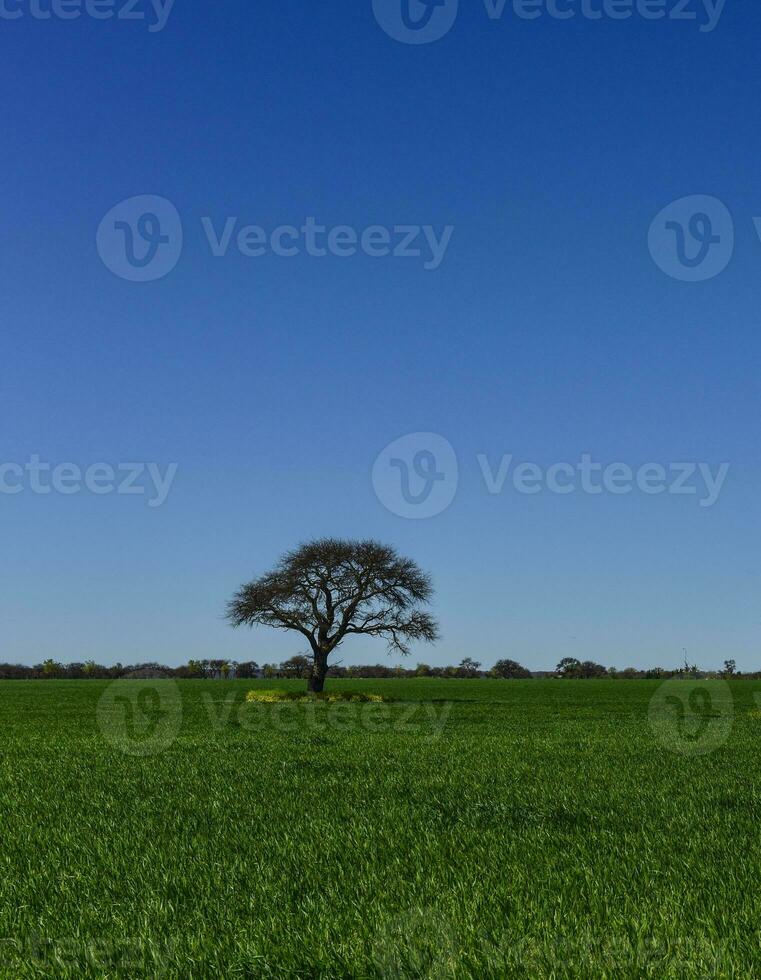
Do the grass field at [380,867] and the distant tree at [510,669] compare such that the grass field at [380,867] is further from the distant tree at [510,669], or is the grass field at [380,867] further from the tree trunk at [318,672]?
the distant tree at [510,669]

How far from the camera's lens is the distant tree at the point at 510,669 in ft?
604

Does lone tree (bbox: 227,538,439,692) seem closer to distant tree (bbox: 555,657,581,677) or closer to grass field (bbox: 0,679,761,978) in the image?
grass field (bbox: 0,679,761,978)

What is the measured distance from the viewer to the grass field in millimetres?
5984

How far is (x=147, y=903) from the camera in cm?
735

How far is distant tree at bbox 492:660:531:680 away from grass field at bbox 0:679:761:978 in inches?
6681

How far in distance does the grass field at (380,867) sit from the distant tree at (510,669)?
170 m

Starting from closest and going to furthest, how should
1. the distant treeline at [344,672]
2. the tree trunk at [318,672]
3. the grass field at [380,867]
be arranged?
the grass field at [380,867] → the tree trunk at [318,672] → the distant treeline at [344,672]

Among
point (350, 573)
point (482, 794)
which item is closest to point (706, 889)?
point (482, 794)

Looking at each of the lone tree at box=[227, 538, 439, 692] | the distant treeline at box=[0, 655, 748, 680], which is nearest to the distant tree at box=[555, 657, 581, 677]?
the distant treeline at box=[0, 655, 748, 680]

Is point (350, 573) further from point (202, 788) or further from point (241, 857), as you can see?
point (241, 857)

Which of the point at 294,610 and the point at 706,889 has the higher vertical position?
the point at 294,610

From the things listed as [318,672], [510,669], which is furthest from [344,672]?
[318,672]

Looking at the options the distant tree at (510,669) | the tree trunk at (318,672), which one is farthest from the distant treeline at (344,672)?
the tree trunk at (318,672)

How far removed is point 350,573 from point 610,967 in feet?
166
